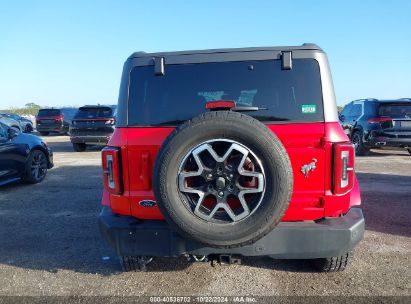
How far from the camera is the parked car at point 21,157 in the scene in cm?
712

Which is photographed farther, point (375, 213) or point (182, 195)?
point (375, 213)

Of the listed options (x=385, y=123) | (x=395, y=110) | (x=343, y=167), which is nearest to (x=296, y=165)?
(x=343, y=167)

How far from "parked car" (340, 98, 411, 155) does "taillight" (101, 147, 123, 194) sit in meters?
8.39

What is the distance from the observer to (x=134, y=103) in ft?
10.4

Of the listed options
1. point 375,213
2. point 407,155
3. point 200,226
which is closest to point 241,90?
point 200,226

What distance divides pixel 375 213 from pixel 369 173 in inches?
134

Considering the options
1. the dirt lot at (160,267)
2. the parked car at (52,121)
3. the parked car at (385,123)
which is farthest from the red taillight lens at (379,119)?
the parked car at (52,121)

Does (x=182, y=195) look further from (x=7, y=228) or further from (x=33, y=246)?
(x=7, y=228)

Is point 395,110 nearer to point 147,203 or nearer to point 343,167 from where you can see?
point 343,167

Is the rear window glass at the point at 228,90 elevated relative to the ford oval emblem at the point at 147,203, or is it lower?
elevated

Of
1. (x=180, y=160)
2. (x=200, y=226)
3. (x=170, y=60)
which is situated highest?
(x=170, y=60)

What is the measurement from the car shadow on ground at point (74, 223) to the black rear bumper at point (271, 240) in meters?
0.78

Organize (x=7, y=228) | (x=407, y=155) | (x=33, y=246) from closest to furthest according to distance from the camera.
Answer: (x=33, y=246) < (x=7, y=228) < (x=407, y=155)

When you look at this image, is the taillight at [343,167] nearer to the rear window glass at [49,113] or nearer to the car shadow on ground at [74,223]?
the car shadow on ground at [74,223]
